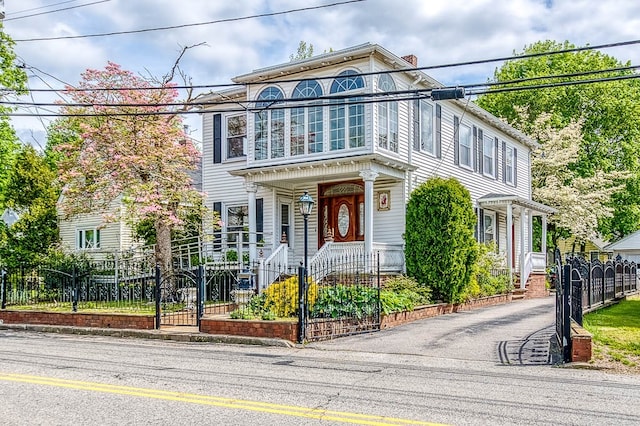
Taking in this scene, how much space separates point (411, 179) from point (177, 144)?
758cm

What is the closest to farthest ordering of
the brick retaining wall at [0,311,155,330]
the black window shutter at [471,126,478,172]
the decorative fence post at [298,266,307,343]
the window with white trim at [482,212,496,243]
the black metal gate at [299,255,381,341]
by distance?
the decorative fence post at [298,266,307,343]
the black metal gate at [299,255,381,341]
the brick retaining wall at [0,311,155,330]
the black window shutter at [471,126,478,172]
the window with white trim at [482,212,496,243]

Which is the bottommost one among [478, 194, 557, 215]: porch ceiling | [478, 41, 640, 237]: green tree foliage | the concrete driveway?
the concrete driveway

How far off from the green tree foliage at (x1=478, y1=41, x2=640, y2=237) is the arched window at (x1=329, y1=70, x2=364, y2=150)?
71.7 ft

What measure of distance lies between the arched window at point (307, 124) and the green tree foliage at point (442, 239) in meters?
3.80

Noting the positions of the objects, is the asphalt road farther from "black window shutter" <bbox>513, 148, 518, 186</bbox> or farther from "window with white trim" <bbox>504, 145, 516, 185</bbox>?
"black window shutter" <bbox>513, 148, 518, 186</bbox>

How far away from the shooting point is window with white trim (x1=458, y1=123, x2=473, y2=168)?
2361 cm

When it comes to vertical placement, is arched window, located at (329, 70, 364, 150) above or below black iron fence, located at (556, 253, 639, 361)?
above

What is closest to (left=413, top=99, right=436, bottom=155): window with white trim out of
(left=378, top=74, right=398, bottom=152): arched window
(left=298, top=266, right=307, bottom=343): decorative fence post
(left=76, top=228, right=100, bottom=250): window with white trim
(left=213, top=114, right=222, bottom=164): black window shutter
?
(left=378, top=74, right=398, bottom=152): arched window

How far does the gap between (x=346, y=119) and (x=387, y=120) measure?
1.32 m

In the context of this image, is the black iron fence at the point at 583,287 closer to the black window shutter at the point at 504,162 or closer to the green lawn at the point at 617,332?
the green lawn at the point at 617,332

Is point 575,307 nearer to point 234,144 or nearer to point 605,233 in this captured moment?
point 234,144

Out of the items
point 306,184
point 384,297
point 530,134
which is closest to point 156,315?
point 384,297

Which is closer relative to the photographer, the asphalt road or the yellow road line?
the yellow road line

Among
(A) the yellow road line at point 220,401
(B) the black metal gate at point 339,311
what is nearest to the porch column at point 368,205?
(B) the black metal gate at point 339,311
